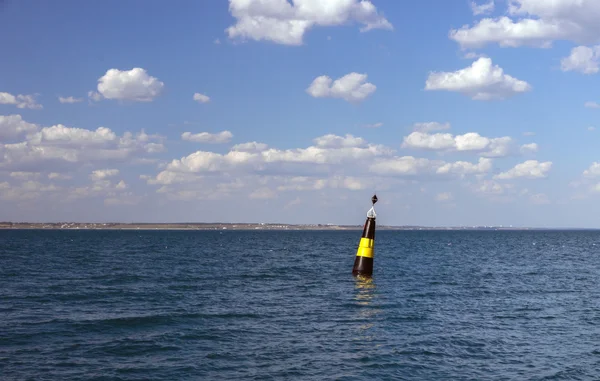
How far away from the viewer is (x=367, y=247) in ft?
164

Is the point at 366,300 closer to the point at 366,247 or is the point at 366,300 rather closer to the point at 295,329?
the point at 366,247

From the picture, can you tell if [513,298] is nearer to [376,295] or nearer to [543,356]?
[376,295]

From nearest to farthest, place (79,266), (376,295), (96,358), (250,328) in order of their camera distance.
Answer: (96,358)
(250,328)
(376,295)
(79,266)

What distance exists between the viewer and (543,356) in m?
25.9

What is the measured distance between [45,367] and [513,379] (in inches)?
710

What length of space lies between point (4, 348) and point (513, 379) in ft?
69.7

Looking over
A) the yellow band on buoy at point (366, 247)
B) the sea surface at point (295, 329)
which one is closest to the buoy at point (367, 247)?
the yellow band on buoy at point (366, 247)

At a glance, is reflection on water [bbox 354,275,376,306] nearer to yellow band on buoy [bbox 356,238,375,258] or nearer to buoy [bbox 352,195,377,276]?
buoy [bbox 352,195,377,276]

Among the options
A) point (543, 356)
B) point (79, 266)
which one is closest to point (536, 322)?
point (543, 356)

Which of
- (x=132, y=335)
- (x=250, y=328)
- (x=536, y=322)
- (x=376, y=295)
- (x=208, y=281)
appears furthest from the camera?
(x=208, y=281)

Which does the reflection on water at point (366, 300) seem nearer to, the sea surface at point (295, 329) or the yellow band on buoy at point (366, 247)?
the sea surface at point (295, 329)

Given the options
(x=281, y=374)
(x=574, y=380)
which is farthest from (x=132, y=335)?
(x=574, y=380)

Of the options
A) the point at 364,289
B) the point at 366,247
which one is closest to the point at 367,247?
the point at 366,247

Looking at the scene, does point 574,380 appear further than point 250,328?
No
